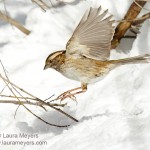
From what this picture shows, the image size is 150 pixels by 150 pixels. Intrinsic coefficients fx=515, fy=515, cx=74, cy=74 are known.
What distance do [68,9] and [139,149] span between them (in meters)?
2.59

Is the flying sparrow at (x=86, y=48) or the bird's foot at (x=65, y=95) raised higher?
the flying sparrow at (x=86, y=48)

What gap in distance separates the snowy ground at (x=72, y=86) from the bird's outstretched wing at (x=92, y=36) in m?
0.44

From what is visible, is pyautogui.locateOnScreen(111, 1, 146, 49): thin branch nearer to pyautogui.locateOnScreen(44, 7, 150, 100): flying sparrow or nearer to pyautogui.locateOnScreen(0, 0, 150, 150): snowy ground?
pyautogui.locateOnScreen(0, 0, 150, 150): snowy ground

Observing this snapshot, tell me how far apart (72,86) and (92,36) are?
0.84 m

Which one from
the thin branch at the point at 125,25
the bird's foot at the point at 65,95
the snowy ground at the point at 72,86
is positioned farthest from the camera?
the thin branch at the point at 125,25

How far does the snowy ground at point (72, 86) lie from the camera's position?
10.5 ft

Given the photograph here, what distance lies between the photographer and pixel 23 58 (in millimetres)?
4738

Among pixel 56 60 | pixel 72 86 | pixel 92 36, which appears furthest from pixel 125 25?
pixel 56 60

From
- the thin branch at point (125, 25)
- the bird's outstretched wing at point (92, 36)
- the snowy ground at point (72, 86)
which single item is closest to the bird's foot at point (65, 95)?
the snowy ground at point (72, 86)

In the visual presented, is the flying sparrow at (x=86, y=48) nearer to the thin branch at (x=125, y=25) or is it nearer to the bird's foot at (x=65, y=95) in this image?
the bird's foot at (x=65, y=95)

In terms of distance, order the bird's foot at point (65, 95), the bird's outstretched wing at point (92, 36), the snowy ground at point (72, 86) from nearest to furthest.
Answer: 1. the snowy ground at point (72, 86)
2. the bird's outstretched wing at point (92, 36)
3. the bird's foot at point (65, 95)

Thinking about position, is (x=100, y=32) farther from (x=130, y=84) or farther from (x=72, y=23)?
(x=72, y=23)

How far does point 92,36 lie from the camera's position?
141 inches

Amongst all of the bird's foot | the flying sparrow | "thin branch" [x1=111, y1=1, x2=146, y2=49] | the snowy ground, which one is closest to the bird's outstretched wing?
the flying sparrow
